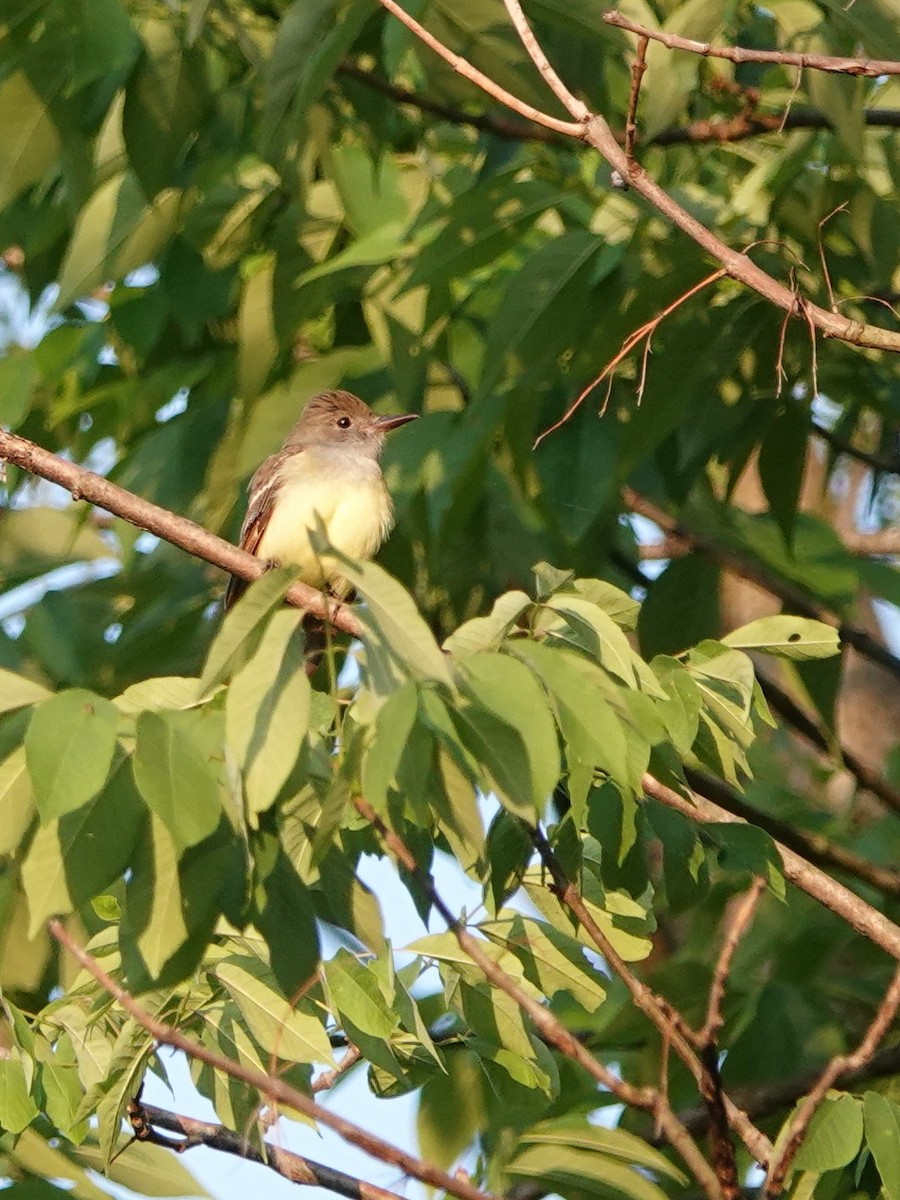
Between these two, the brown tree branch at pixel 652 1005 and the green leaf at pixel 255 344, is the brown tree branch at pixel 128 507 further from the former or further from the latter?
the green leaf at pixel 255 344

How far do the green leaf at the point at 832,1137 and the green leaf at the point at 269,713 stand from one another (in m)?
1.30

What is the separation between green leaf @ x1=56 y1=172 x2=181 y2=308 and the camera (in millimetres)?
5543

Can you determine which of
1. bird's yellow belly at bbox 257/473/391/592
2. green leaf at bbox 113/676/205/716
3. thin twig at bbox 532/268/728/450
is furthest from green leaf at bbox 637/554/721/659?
Answer: green leaf at bbox 113/676/205/716

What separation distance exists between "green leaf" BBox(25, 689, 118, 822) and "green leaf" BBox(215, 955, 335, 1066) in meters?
0.68

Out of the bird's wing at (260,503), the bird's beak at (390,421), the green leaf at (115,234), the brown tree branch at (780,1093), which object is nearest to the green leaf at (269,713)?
the brown tree branch at (780,1093)

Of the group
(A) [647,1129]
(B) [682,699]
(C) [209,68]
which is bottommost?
(A) [647,1129]

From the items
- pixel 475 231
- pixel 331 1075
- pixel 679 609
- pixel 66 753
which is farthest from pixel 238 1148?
pixel 679 609

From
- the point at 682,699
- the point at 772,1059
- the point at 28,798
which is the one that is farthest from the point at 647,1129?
the point at 28,798

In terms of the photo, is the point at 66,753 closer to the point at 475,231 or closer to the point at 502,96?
the point at 502,96

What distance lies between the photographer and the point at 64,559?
20.6ft

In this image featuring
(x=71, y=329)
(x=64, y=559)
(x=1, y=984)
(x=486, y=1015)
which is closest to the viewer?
(x=486, y=1015)

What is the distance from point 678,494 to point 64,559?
2211 millimetres

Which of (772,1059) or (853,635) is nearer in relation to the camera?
(772,1059)

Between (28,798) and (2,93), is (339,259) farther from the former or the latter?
(28,798)
